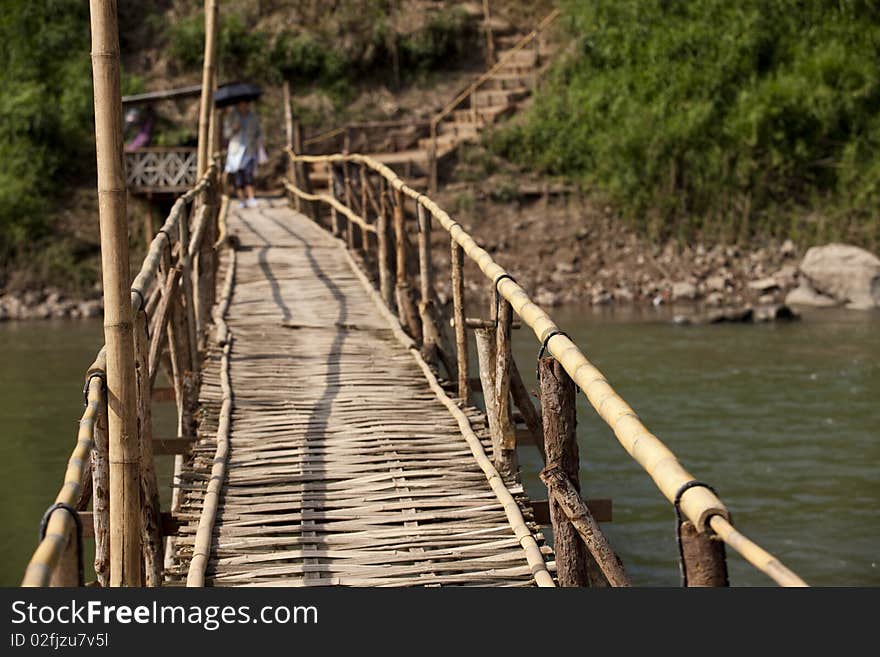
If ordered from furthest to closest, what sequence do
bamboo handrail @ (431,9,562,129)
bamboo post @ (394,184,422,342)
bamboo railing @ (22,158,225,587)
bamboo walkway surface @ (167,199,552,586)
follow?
bamboo handrail @ (431,9,562,129), bamboo post @ (394,184,422,342), bamboo walkway surface @ (167,199,552,586), bamboo railing @ (22,158,225,587)

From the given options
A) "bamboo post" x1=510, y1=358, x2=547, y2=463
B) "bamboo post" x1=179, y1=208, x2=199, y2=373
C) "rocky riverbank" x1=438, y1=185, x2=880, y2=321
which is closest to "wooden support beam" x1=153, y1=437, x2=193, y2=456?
"bamboo post" x1=179, y1=208, x2=199, y2=373

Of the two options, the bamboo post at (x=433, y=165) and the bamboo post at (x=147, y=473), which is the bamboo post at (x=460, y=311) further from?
the bamboo post at (x=433, y=165)

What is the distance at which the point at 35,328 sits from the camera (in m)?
17.0

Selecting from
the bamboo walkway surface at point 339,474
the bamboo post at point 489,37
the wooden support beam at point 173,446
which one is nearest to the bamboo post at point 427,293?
the bamboo walkway surface at point 339,474

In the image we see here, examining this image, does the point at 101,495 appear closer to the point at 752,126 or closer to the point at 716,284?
the point at 716,284

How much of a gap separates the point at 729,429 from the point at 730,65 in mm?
8926

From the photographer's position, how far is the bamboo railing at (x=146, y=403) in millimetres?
2719

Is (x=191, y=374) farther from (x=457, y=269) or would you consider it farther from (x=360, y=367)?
(x=457, y=269)

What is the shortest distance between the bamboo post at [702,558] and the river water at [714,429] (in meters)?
4.68

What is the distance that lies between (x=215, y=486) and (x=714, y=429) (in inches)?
265

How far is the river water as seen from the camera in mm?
8016

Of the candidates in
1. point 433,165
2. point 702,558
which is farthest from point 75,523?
point 433,165

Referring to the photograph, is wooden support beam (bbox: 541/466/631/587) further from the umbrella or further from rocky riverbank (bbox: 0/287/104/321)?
rocky riverbank (bbox: 0/287/104/321)

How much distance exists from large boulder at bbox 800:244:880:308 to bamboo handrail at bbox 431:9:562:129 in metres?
6.05
